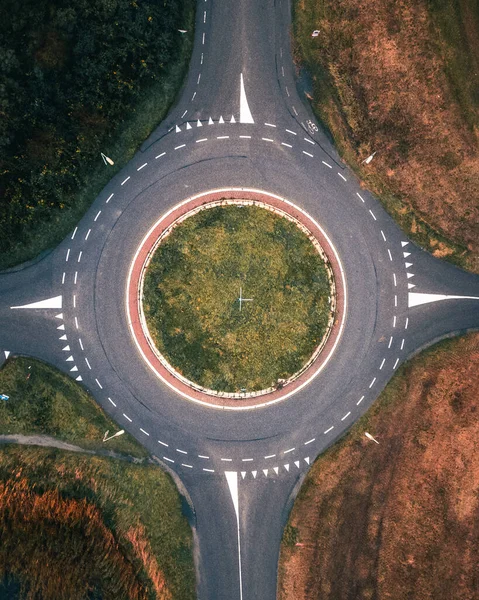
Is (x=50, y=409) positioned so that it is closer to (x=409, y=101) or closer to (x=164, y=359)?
(x=164, y=359)

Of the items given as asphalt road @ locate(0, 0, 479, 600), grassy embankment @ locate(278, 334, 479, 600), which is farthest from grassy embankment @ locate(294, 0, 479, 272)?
grassy embankment @ locate(278, 334, 479, 600)

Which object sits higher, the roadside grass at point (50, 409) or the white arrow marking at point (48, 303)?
the white arrow marking at point (48, 303)

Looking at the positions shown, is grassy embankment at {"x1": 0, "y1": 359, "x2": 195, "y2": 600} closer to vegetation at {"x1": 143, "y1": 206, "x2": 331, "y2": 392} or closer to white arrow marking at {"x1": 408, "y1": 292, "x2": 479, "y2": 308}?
vegetation at {"x1": 143, "y1": 206, "x2": 331, "y2": 392}

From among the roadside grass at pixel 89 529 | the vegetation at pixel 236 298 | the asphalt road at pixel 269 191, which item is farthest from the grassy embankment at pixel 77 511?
the vegetation at pixel 236 298

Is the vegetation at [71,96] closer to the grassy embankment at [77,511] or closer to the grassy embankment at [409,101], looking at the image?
the grassy embankment at [409,101]

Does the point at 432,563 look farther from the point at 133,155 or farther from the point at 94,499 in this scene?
the point at 133,155

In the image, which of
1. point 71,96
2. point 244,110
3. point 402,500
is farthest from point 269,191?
point 402,500

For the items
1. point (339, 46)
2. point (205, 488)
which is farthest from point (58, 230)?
point (339, 46)
